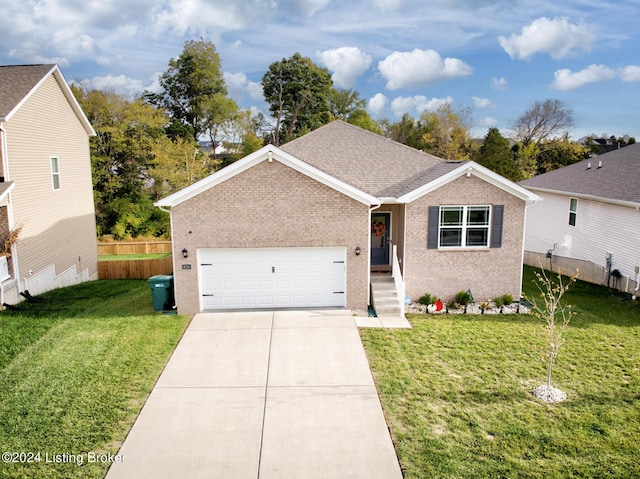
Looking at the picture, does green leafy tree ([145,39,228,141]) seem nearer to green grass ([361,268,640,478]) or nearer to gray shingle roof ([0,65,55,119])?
gray shingle roof ([0,65,55,119])

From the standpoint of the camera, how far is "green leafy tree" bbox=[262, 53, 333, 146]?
168 feet

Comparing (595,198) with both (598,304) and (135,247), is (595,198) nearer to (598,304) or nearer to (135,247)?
(598,304)

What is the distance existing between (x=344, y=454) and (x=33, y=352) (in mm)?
7912

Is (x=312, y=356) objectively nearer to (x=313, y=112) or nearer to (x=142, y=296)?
(x=142, y=296)

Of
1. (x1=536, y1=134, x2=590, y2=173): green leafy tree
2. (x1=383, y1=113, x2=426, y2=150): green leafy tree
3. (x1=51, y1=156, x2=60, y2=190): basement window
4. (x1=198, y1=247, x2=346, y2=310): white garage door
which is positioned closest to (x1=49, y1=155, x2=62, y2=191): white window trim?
(x1=51, y1=156, x2=60, y2=190): basement window

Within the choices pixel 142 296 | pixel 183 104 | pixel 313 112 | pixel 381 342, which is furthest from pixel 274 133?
pixel 381 342

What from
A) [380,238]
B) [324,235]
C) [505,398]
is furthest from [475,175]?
[505,398]

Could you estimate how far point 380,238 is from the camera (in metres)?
17.0

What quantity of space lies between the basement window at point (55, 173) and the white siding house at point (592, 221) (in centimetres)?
2087

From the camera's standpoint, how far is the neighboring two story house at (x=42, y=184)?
51.5 ft

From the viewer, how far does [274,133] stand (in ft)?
172

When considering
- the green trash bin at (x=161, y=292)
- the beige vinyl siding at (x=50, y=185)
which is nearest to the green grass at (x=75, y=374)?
the green trash bin at (x=161, y=292)

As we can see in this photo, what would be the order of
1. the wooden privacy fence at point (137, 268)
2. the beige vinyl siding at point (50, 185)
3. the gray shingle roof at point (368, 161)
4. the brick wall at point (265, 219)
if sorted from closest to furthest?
the brick wall at point (265, 219), the gray shingle roof at point (368, 161), the beige vinyl siding at point (50, 185), the wooden privacy fence at point (137, 268)

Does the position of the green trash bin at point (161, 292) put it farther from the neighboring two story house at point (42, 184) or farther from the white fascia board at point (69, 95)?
the white fascia board at point (69, 95)
